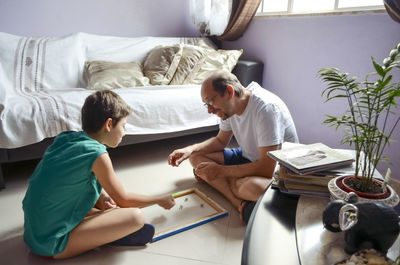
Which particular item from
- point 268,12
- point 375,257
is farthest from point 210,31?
point 375,257

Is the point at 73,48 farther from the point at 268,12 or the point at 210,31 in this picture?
the point at 268,12

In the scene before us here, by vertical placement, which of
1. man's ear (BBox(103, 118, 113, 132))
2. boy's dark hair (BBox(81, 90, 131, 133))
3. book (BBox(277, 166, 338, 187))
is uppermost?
boy's dark hair (BBox(81, 90, 131, 133))

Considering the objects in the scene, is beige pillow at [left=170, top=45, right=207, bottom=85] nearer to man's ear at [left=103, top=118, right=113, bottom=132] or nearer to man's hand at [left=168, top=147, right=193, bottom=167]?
man's hand at [left=168, top=147, right=193, bottom=167]

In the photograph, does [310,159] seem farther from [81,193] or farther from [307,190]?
[81,193]

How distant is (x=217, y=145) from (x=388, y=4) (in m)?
1.29

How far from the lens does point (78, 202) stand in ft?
3.85

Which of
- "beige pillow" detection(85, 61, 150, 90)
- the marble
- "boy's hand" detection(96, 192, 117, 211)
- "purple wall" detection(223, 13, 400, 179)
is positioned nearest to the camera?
the marble

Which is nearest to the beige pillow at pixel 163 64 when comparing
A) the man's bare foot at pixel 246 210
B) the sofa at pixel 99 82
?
the sofa at pixel 99 82

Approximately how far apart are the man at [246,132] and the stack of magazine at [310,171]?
1.63ft

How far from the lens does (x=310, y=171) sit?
0.86 metres

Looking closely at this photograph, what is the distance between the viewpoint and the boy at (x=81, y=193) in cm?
111

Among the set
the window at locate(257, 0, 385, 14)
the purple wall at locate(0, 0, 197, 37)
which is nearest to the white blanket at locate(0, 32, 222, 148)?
the purple wall at locate(0, 0, 197, 37)

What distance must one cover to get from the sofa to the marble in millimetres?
1491

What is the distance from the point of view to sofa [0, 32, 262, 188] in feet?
5.87
